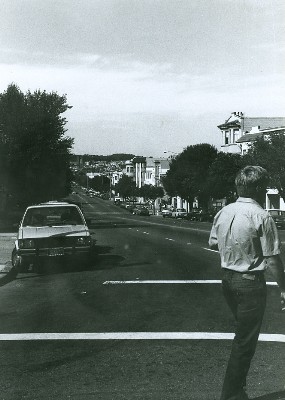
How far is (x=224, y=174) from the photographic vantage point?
6512cm

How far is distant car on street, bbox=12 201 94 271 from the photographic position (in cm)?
1471

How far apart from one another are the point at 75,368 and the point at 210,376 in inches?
51.1

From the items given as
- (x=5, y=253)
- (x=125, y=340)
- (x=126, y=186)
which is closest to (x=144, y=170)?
(x=126, y=186)

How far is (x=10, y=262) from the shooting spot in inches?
620

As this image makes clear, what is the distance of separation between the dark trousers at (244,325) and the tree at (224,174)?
194ft

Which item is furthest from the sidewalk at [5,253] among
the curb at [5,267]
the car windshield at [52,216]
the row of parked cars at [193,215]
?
the row of parked cars at [193,215]

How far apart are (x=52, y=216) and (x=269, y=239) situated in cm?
1261

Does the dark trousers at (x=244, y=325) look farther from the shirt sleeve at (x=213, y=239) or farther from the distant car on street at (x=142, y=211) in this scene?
the distant car on street at (x=142, y=211)

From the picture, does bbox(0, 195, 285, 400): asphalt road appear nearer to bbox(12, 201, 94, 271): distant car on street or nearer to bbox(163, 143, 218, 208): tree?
bbox(12, 201, 94, 271): distant car on street

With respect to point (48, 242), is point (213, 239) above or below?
above

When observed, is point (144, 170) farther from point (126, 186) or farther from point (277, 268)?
point (277, 268)

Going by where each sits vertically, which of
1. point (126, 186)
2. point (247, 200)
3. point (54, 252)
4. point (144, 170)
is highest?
point (144, 170)

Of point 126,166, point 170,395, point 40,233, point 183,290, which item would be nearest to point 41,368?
point 170,395

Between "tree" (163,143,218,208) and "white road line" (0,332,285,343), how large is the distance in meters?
67.0
